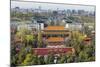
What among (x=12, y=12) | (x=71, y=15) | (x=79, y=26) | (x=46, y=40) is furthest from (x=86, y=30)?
(x=12, y=12)

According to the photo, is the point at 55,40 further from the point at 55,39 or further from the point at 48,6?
the point at 48,6

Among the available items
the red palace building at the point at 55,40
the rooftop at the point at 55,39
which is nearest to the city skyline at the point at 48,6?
the red palace building at the point at 55,40

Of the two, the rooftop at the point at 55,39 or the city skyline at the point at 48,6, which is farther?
the rooftop at the point at 55,39

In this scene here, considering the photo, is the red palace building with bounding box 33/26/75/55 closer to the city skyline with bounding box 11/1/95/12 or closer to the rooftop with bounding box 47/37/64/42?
the rooftop with bounding box 47/37/64/42

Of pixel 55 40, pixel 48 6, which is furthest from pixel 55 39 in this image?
pixel 48 6

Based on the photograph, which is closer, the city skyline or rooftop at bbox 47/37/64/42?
the city skyline

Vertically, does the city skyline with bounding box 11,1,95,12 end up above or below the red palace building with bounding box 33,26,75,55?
above

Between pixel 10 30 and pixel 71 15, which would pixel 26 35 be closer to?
pixel 10 30

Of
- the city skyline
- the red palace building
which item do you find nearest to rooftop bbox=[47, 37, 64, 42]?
the red palace building

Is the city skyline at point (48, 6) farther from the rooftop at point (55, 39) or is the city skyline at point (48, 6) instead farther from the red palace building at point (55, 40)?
the rooftop at point (55, 39)

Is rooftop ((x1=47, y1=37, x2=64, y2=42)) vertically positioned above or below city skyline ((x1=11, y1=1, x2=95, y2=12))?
below

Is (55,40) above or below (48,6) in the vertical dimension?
below
